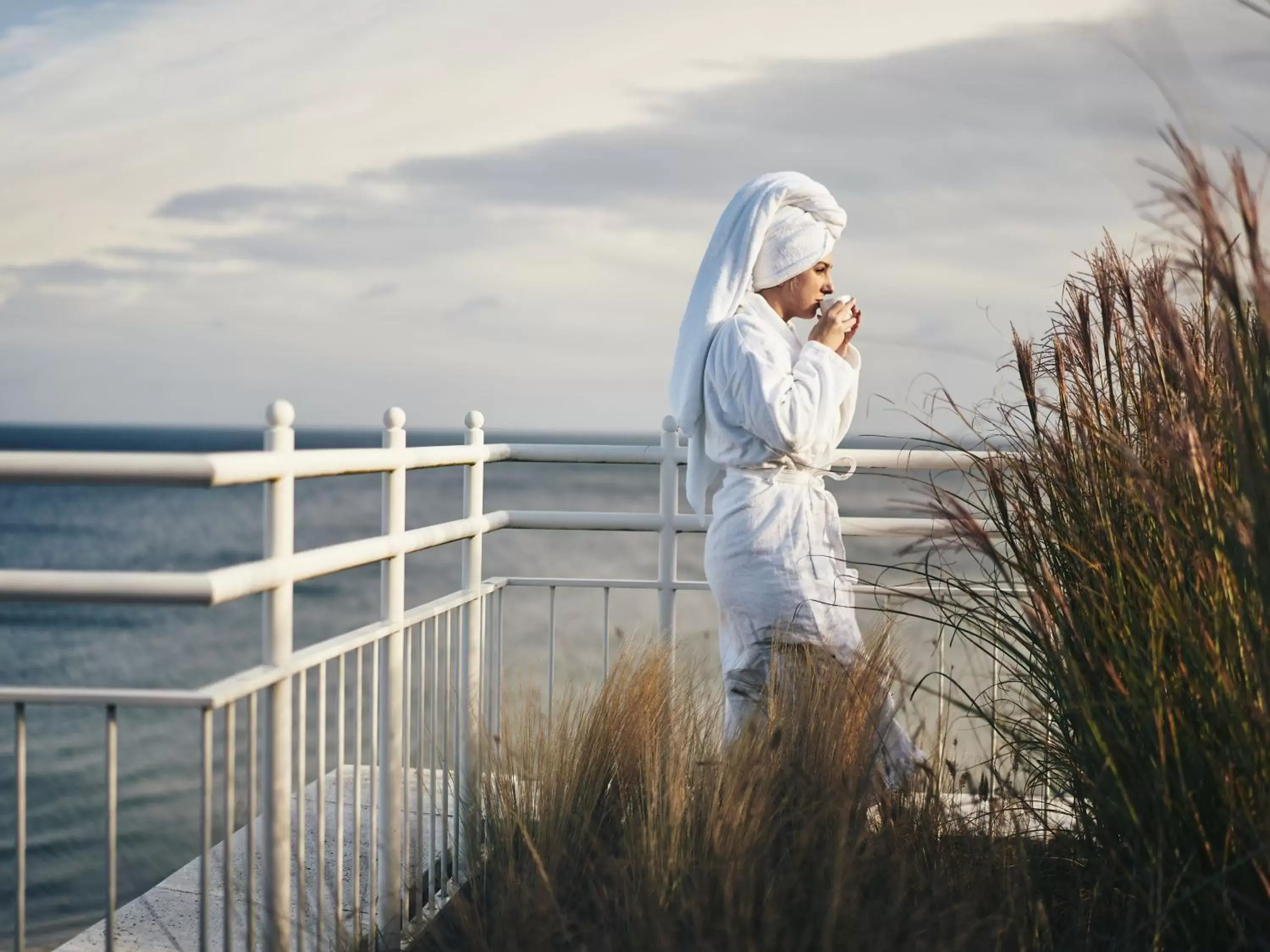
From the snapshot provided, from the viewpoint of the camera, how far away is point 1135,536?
2297 mm

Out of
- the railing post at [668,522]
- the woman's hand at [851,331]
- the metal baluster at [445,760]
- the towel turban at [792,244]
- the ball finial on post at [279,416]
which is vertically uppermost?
the towel turban at [792,244]

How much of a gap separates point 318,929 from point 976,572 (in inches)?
70.7

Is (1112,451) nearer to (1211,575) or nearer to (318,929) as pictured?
(1211,575)

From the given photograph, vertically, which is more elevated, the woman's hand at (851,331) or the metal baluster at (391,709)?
the woman's hand at (851,331)

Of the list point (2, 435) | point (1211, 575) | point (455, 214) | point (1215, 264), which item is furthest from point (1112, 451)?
point (2, 435)

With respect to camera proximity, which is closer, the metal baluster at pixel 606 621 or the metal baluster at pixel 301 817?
the metal baluster at pixel 301 817

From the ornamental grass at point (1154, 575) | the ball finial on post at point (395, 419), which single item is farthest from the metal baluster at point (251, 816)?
the ornamental grass at point (1154, 575)

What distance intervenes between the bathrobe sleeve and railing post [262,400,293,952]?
A: 48.3 inches

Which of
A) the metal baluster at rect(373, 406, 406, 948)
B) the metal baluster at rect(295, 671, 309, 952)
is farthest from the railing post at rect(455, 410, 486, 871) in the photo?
the metal baluster at rect(295, 671, 309, 952)

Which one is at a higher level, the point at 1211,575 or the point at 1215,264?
the point at 1215,264

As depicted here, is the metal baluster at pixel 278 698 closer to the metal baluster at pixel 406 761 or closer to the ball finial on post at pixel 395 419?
the metal baluster at pixel 406 761

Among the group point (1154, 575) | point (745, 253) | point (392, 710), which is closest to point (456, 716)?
point (392, 710)

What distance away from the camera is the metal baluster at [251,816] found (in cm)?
211

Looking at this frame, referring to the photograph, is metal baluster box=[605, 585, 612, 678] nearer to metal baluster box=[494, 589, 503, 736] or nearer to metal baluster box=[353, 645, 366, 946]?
metal baluster box=[494, 589, 503, 736]
